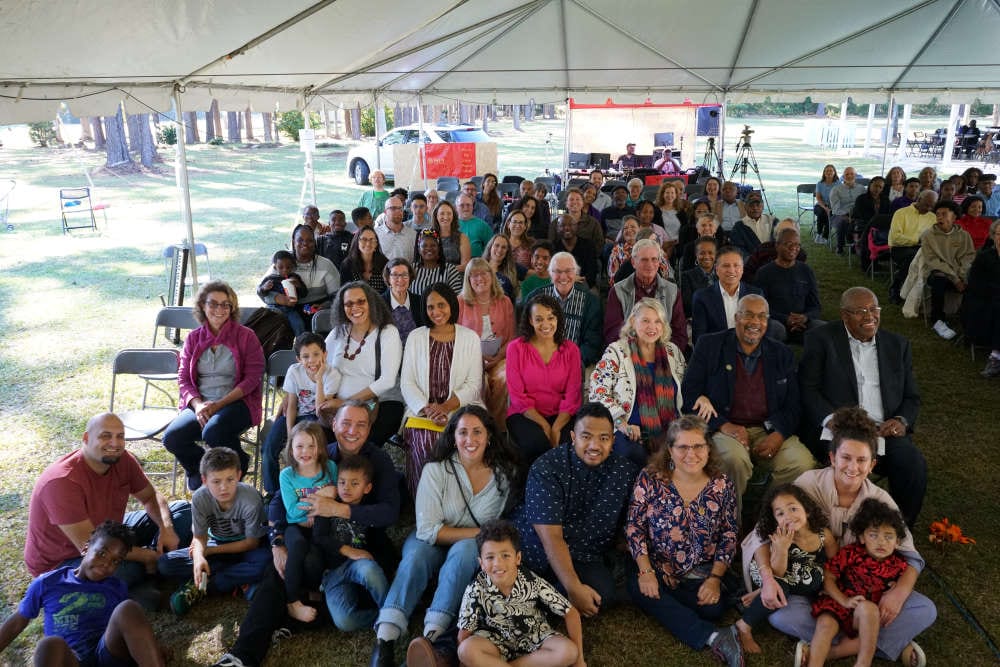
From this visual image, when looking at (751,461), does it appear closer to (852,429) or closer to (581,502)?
(852,429)

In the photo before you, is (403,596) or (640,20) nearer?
(403,596)

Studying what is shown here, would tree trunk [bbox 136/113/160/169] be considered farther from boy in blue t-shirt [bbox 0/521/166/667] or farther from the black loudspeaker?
boy in blue t-shirt [bbox 0/521/166/667]

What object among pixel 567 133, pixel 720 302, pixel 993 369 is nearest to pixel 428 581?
pixel 720 302

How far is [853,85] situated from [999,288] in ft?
22.1

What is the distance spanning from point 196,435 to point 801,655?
3.21m

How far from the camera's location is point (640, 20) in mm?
9078

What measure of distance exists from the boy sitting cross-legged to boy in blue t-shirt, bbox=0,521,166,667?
1180mm

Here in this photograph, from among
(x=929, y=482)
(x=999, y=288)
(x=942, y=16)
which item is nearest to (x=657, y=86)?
(x=942, y=16)

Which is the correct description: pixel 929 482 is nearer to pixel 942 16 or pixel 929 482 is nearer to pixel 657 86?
pixel 942 16

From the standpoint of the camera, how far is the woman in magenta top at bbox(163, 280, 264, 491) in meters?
4.08

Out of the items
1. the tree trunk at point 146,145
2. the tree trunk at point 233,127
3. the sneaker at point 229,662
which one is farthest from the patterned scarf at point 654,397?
the tree trunk at point 233,127

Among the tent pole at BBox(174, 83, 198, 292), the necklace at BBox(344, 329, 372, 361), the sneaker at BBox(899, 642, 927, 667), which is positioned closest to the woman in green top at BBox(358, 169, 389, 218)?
the tent pole at BBox(174, 83, 198, 292)

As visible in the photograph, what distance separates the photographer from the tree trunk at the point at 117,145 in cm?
2155

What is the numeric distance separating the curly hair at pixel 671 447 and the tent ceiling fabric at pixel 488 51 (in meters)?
3.80
